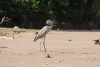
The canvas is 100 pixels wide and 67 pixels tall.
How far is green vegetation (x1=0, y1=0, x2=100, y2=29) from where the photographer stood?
93.6 ft

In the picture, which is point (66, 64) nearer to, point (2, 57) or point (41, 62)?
point (41, 62)

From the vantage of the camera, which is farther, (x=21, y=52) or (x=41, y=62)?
(x=21, y=52)

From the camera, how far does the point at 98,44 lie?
51.8 feet

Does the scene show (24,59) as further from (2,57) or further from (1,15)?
(1,15)

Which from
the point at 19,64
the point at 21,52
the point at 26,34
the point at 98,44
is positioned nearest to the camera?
the point at 19,64

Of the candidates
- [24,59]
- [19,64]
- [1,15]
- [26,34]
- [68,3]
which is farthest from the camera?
[68,3]

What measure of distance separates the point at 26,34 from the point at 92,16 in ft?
37.6

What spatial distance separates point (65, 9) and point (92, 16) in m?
2.38

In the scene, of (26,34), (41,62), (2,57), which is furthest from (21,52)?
(26,34)

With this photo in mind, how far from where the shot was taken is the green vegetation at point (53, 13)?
93.6 feet

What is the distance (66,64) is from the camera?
10.1 meters

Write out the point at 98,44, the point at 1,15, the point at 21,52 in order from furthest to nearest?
the point at 1,15, the point at 98,44, the point at 21,52

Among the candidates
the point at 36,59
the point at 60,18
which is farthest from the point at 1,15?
the point at 36,59

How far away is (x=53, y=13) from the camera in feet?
101
